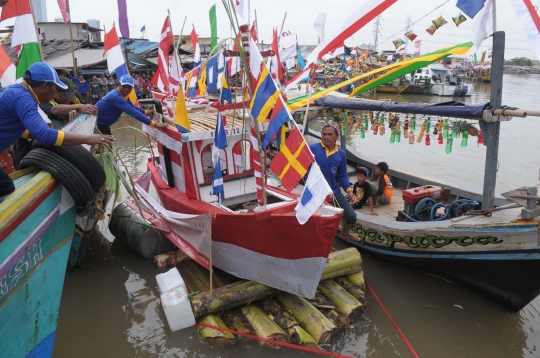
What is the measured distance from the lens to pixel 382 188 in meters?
7.27

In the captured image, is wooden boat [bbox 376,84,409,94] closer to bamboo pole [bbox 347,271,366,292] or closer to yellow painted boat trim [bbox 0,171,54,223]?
bamboo pole [bbox 347,271,366,292]

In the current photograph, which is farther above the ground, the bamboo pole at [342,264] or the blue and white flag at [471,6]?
the blue and white flag at [471,6]

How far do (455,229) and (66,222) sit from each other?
447cm

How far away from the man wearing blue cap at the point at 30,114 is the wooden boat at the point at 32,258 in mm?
261

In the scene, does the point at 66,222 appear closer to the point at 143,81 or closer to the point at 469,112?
the point at 469,112

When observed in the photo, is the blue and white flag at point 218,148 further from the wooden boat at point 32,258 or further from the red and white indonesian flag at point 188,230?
the wooden boat at point 32,258

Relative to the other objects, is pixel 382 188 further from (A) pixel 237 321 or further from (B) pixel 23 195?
(B) pixel 23 195

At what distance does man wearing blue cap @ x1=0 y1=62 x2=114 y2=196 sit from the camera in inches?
122

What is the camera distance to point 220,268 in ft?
19.4

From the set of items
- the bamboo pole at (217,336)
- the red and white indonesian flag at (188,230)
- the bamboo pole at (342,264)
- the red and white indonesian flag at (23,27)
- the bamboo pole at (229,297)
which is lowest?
the bamboo pole at (217,336)

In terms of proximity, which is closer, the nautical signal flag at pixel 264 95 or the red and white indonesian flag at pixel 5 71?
the nautical signal flag at pixel 264 95

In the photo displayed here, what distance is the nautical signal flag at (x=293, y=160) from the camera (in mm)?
3721

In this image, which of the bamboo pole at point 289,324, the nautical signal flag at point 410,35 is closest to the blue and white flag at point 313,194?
the bamboo pole at point 289,324

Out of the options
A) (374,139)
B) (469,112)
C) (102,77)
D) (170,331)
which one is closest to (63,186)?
(170,331)
